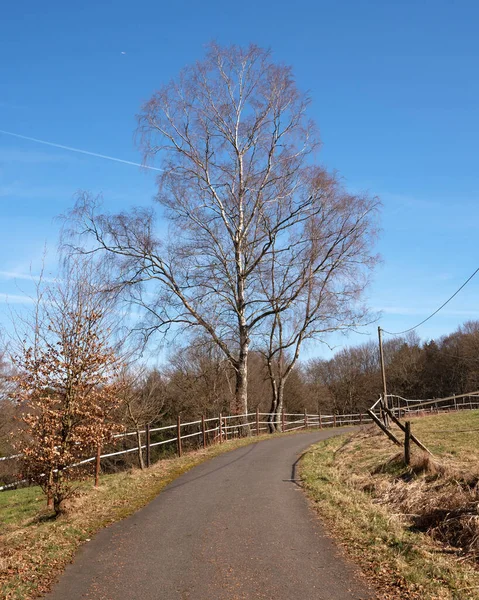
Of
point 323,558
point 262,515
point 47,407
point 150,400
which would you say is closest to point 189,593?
point 323,558

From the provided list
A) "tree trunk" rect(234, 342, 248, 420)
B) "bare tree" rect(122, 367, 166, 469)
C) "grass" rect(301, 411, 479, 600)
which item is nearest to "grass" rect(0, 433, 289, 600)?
"grass" rect(301, 411, 479, 600)

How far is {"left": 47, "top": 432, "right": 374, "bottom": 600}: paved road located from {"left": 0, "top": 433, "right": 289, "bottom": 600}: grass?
0.24m

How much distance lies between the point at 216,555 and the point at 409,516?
336cm

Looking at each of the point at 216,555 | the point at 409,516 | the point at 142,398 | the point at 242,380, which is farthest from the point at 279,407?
the point at 216,555

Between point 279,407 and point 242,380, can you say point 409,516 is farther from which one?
point 279,407

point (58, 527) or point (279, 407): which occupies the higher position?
point (279, 407)

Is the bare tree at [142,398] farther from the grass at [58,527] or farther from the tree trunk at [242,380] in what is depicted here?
Result: the grass at [58,527]

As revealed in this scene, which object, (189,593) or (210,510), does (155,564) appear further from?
(210,510)

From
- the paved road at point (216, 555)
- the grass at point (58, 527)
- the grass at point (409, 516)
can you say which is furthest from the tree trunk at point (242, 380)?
the paved road at point (216, 555)

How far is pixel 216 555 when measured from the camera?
22.2ft

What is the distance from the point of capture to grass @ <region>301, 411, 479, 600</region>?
5.79 m

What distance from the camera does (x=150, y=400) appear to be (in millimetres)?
33250

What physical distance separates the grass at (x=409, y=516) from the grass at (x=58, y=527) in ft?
11.6

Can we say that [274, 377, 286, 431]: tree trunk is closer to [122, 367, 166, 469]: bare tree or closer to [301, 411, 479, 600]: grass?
[122, 367, 166, 469]: bare tree
